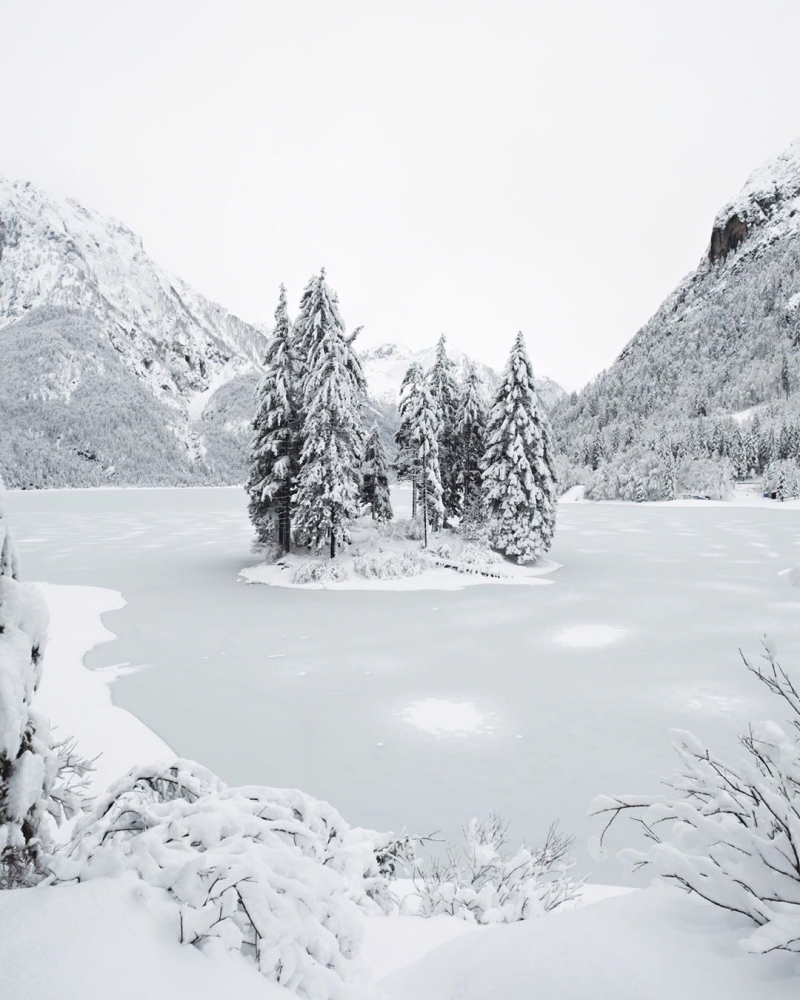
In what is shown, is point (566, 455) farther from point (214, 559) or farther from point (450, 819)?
point (450, 819)

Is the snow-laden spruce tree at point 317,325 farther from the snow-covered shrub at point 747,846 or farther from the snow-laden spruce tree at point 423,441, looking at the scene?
the snow-covered shrub at point 747,846

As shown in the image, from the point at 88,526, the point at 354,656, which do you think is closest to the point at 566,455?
the point at 88,526

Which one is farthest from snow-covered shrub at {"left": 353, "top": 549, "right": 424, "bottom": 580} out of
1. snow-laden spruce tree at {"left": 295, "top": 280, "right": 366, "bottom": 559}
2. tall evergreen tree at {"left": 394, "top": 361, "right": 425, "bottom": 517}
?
tall evergreen tree at {"left": 394, "top": 361, "right": 425, "bottom": 517}

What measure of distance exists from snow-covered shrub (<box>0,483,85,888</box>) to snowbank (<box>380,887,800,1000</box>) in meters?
1.83

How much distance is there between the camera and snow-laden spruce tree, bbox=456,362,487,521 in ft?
112

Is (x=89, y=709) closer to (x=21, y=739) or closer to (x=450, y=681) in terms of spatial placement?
(x=450, y=681)

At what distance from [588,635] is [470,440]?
1946 cm

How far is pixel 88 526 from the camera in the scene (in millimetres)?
51031

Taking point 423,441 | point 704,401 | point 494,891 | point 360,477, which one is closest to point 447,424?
point 423,441

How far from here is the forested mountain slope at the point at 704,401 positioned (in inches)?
4060

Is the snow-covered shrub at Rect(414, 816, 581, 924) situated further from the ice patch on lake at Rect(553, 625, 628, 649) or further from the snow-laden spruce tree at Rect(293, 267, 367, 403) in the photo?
the snow-laden spruce tree at Rect(293, 267, 367, 403)

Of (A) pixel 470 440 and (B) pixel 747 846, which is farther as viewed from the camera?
(A) pixel 470 440

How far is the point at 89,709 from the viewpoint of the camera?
422 inches

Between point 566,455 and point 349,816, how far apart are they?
137121 mm
